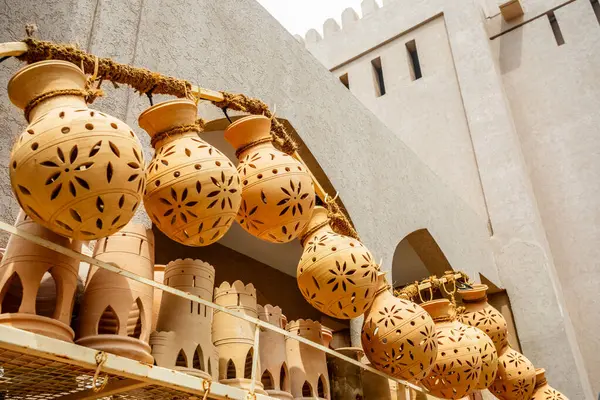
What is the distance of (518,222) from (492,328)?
4373mm

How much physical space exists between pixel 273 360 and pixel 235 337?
0.68 feet

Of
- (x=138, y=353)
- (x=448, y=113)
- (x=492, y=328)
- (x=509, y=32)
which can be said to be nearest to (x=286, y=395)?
(x=138, y=353)

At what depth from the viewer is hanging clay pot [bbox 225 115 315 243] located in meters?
1.57

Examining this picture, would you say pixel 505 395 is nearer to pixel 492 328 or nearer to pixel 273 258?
pixel 492 328

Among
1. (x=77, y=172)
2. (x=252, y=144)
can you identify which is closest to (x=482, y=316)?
(x=252, y=144)

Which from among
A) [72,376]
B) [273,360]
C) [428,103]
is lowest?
[72,376]

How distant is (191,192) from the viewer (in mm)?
1286

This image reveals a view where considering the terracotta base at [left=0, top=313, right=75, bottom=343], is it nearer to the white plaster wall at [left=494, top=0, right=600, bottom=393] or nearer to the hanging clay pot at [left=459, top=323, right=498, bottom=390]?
the hanging clay pot at [left=459, top=323, right=498, bottom=390]

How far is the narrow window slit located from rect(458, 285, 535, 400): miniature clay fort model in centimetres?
640

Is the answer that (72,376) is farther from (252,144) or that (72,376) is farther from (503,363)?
(503,363)

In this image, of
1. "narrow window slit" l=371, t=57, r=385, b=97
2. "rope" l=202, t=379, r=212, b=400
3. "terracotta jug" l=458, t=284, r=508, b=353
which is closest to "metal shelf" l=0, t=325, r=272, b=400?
"rope" l=202, t=379, r=212, b=400

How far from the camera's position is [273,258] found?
570cm

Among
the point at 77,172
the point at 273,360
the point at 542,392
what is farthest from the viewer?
the point at 542,392

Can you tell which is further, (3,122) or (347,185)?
(347,185)
